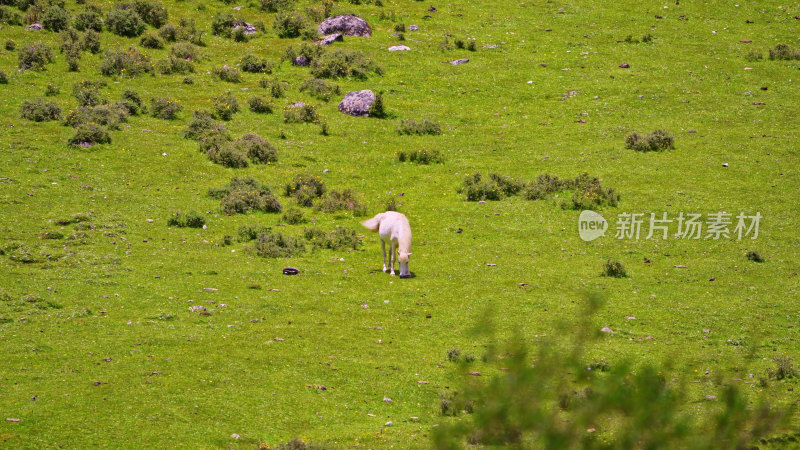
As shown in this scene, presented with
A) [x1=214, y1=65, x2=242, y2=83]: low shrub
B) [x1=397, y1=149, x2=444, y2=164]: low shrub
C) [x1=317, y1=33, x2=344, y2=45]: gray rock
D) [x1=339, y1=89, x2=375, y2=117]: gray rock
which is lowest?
[x1=397, y1=149, x2=444, y2=164]: low shrub

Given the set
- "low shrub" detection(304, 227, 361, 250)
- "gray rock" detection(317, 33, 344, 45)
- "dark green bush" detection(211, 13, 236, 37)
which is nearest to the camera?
"low shrub" detection(304, 227, 361, 250)

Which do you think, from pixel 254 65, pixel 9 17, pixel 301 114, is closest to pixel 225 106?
pixel 301 114

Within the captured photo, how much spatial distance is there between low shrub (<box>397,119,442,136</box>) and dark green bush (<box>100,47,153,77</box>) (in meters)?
15.1

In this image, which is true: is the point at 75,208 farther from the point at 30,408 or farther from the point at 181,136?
the point at 30,408

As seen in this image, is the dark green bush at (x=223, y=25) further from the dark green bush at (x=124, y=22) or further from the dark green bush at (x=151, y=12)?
the dark green bush at (x=124, y=22)

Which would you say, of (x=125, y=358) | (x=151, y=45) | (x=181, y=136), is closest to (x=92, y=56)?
(x=151, y=45)

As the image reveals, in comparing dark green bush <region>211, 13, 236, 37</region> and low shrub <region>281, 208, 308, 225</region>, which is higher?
dark green bush <region>211, 13, 236, 37</region>

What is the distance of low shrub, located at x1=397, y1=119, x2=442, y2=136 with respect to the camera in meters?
35.5

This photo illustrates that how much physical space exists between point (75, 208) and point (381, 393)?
15517 mm

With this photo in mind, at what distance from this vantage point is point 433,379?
15773 millimetres

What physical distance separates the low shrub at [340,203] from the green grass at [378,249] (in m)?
0.40

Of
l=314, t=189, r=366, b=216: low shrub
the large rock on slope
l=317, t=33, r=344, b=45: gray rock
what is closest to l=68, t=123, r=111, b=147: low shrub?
l=314, t=189, r=366, b=216: low shrub

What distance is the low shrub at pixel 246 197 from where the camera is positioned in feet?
89.1

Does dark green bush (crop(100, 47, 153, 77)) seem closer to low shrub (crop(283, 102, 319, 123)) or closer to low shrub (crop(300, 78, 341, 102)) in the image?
low shrub (crop(300, 78, 341, 102))
